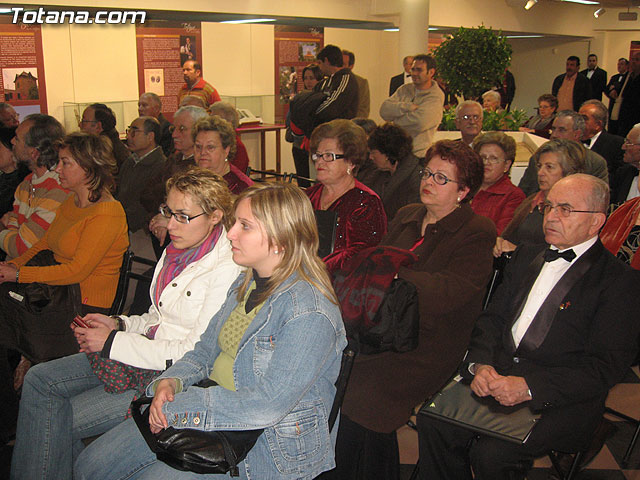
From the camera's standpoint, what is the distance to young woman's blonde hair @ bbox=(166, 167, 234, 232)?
237cm

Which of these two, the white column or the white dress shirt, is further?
the white column

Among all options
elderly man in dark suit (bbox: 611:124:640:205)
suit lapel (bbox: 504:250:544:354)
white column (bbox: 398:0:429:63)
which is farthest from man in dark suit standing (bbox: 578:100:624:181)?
suit lapel (bbox: 504:250:544:354)

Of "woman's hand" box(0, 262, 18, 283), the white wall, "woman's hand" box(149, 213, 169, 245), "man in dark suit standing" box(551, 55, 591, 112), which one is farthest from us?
the white wall

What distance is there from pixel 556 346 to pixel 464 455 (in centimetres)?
56

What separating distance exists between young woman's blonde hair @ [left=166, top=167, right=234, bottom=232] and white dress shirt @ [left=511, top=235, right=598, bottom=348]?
1.24 metres

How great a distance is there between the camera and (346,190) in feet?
10.6

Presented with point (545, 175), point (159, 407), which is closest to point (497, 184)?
point (545, 175)

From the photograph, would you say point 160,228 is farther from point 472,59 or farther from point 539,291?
point 472,59

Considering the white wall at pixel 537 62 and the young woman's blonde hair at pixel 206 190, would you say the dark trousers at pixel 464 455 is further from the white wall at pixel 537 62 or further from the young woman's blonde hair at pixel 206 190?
the white wall at pixel 537 62

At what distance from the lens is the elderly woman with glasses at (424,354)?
2350mm

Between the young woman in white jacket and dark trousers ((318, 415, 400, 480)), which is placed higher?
the young woman in white jacket

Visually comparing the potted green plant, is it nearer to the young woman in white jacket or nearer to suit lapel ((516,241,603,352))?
suit lapel ((516,241,603,352))

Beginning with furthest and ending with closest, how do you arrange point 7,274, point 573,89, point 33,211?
point 573,89, point 33,211, point 7,274

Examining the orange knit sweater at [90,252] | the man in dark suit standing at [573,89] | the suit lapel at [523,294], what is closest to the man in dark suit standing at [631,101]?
the man in dark suit standing at [573,89]
